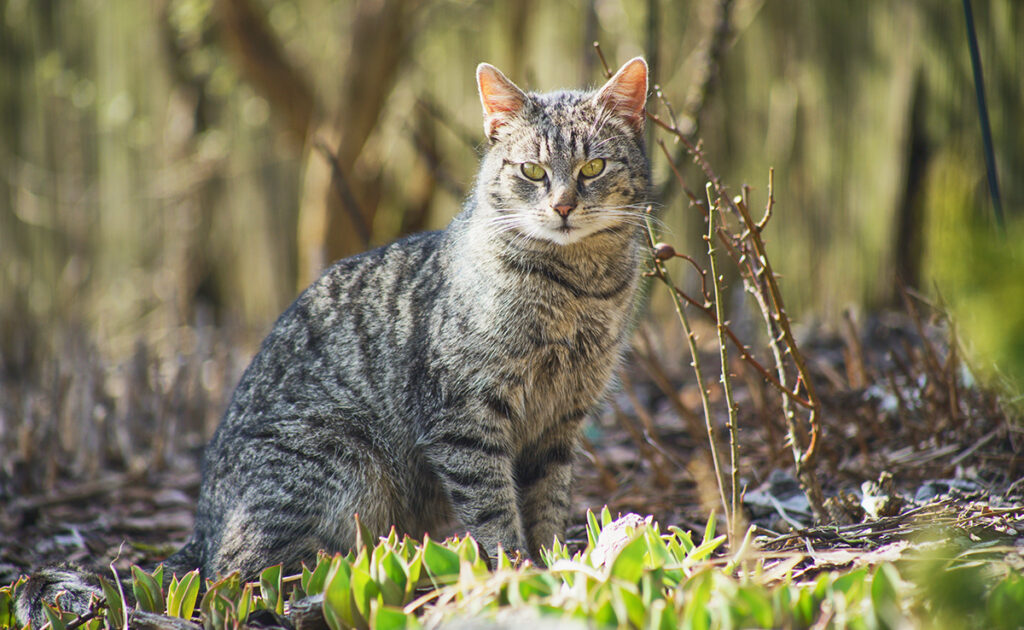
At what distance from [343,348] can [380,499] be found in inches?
22.4

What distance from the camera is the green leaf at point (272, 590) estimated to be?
2.17m

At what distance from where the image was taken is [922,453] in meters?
3.15

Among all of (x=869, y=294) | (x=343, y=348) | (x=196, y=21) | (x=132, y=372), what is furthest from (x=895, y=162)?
(x=196, y=21)

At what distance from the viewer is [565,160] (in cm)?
294

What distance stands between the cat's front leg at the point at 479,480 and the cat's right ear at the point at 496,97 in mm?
1113

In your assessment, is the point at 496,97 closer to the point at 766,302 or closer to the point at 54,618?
the point at 766,302

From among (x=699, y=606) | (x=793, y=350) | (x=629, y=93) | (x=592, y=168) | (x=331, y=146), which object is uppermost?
(x=331, y=146)

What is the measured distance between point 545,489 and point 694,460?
1003 millimetres

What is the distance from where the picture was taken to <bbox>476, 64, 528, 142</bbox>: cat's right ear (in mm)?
3039

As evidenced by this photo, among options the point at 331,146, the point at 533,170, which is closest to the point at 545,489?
the point at 533,170

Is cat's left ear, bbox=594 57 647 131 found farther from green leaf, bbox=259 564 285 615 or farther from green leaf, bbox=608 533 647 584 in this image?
green leaf, bbox=259 564 285 615

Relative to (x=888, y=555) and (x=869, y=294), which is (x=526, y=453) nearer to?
(x=888, y=555)

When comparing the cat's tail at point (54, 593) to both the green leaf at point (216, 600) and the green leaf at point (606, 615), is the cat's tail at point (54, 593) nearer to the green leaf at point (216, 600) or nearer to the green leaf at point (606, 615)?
the green leaf at point (216, 600)

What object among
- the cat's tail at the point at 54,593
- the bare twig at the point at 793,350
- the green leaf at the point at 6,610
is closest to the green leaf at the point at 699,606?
the bare twig at the point at 793,350
